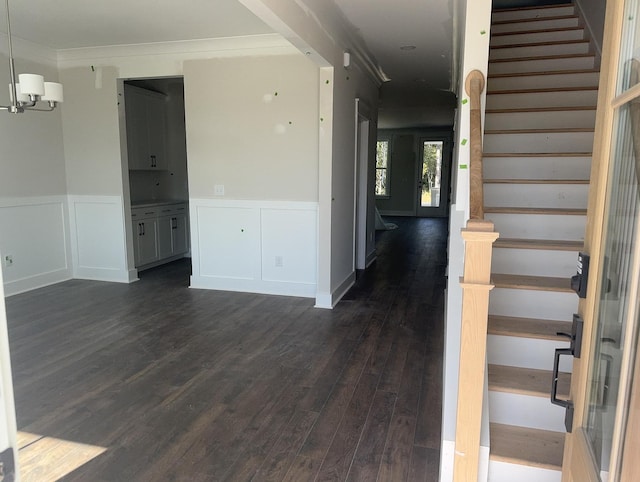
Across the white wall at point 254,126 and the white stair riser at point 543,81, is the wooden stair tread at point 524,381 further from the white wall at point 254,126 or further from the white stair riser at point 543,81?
the white wall at point 254,126

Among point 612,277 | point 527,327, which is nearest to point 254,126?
point 527,327

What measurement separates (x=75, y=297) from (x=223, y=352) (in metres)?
2.27

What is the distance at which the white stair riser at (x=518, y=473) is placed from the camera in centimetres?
170

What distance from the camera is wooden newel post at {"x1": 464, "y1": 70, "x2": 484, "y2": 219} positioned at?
5.13 ft

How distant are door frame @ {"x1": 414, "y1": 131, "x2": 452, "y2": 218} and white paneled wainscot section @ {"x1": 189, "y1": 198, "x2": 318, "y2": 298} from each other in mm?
8205

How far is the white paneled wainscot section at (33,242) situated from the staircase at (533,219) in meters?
4.52

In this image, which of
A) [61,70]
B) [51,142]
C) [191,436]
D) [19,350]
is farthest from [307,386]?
[61,70]

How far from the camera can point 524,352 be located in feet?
6.98

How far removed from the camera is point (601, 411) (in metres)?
1.06

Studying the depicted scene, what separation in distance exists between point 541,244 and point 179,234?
205 inches

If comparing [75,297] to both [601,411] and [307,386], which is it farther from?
[601,411]

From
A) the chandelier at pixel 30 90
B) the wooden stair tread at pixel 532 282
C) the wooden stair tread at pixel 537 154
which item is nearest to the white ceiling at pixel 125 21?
the chandelier at pixel 30 90

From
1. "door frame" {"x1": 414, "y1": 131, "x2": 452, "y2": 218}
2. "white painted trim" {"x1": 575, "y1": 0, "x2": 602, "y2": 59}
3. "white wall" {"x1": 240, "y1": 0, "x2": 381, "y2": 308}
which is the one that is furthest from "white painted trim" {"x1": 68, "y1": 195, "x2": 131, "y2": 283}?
"door frame" {"x1": 414, "y1": 131, "x2": 452, "y2": 218}

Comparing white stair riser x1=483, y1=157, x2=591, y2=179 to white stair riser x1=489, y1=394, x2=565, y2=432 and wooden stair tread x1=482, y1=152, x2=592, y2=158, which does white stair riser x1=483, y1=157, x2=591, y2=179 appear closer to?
wooden stair tread x1=482, y1=152, x2=592, y2=158
